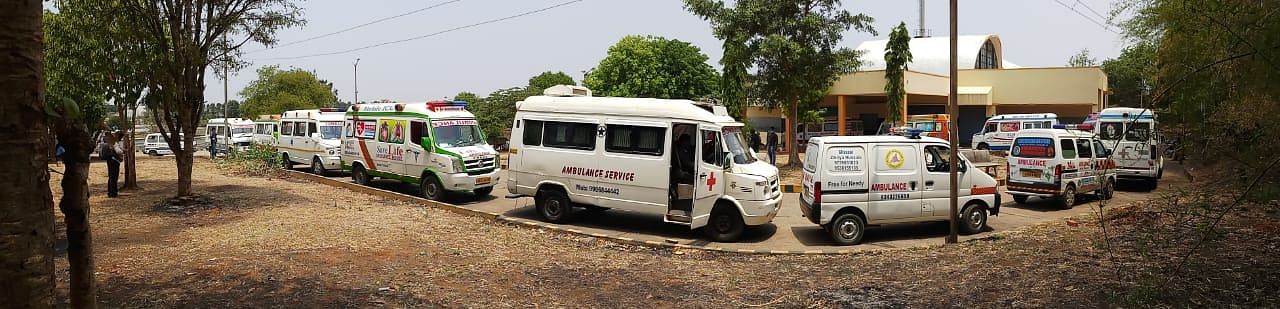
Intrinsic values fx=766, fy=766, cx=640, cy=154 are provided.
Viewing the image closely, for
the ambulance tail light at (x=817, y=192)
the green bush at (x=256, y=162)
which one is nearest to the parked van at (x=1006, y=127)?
the ambulance tail light at (x=817, y=192)

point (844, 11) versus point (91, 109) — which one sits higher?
point (844, 11)

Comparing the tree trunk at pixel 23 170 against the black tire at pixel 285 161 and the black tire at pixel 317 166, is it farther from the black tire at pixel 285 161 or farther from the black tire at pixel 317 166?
the black tire at pixel 285 161

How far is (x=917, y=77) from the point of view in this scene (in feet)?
123

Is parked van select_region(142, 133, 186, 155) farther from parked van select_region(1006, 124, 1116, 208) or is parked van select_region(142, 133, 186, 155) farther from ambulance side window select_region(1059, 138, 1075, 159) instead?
ambulance side window select_region(1059, 138, 1075, 159)

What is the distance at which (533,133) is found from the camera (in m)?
12.8

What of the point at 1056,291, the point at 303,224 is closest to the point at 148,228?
the point at 303,224

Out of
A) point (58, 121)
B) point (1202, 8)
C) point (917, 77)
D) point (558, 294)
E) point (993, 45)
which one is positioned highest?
point (993, 45)

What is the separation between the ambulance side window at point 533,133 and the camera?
12758mm

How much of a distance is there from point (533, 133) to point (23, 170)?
9.88 meters

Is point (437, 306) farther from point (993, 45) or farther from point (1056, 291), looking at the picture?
point (993, 45)

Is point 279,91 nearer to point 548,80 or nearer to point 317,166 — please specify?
point 548,80

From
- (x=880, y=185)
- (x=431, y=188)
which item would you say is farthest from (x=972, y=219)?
(x=431, y=188)

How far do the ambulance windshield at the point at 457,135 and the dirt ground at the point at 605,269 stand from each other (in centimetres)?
397

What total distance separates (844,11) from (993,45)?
34.9 meters
